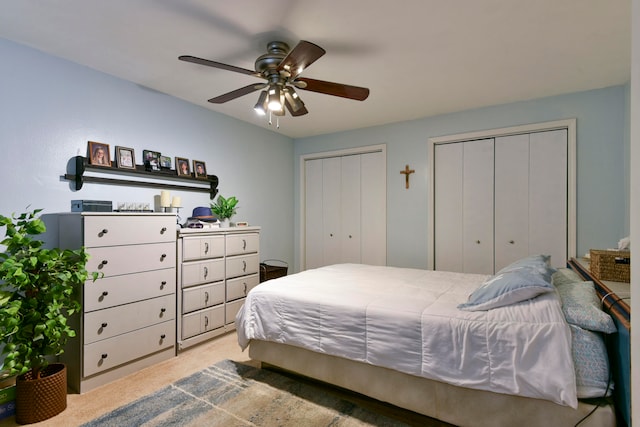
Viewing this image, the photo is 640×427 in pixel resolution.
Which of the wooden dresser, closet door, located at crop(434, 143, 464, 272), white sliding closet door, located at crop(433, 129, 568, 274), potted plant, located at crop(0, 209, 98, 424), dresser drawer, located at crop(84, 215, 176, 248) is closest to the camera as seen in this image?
the wooden dresser

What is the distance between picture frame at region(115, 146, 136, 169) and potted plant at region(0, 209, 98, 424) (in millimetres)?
995

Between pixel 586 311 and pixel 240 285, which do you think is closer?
pixel 586 311

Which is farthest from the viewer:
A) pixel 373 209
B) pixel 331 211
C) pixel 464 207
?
pixel 331 211

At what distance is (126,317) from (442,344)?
2.37 m

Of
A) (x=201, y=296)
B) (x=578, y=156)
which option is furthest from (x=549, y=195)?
(x=201, y=296)

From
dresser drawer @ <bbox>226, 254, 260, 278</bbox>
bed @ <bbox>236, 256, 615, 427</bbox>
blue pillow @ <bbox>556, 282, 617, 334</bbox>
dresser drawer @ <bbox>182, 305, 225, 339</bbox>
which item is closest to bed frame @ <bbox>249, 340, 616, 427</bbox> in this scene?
→ bed @ <bbox>236, 256, 615, 427</bbox>

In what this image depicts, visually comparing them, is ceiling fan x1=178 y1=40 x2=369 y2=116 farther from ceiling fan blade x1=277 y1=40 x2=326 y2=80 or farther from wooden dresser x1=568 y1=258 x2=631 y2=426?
wooden dresser x1=568 y1=258 x2=631 y2=426

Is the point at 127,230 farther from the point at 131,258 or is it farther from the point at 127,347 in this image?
the point at 127,347

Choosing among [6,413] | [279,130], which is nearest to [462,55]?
[279,130]

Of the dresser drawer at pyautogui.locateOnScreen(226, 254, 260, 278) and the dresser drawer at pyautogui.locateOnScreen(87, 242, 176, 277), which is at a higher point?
the dresser drawer at pyautogui.locateOnScreen(87, 242, 176, 277)

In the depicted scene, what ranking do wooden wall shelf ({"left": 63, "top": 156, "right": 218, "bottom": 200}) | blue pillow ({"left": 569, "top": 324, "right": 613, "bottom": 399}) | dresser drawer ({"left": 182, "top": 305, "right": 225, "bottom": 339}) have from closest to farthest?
blue pillow ({"left": 569, "top": 324, "right": 613, "bottom": 399}) → wooden wall shelf ({"left": 63, "top": 156, "right": 218, "bottom": 200}) → dresser drawer ({"left": 182, "top": 305, "right": 225, "bottom": 339})

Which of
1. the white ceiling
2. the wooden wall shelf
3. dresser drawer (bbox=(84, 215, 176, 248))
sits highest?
the white ceiling

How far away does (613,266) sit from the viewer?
2.13 m

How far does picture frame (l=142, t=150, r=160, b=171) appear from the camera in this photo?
320cm
